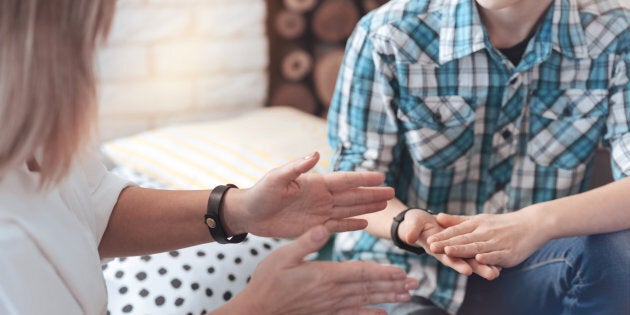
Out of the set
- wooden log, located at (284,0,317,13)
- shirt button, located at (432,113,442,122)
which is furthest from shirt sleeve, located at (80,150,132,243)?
wooden log, located at (284,0,317,13)

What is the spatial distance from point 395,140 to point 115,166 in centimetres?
87

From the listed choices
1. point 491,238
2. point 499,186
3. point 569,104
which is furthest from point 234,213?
point 569,104

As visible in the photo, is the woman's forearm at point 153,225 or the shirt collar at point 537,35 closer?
the woman's forearm at point 153,225

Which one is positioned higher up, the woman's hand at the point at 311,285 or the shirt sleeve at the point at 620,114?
the shirt sleeve at the point at 620,114

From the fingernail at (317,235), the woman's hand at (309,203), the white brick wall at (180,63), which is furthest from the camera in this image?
the white brick wall at (180,63)

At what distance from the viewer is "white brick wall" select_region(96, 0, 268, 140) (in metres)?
1.97

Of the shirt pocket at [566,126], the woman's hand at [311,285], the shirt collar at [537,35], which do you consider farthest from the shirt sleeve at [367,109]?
the woman's hand at [311,285]

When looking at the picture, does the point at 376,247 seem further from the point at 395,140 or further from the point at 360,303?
the point at 360,303

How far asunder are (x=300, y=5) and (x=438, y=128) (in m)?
0.91

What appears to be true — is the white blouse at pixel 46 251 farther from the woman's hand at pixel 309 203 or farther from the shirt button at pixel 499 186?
the shirt button at pixel 499 186

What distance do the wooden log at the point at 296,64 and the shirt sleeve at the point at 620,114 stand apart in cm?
102

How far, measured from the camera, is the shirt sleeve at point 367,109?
1.20 meters

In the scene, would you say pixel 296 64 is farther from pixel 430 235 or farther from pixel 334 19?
pixel 430 235

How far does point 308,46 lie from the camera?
2.09 metres
